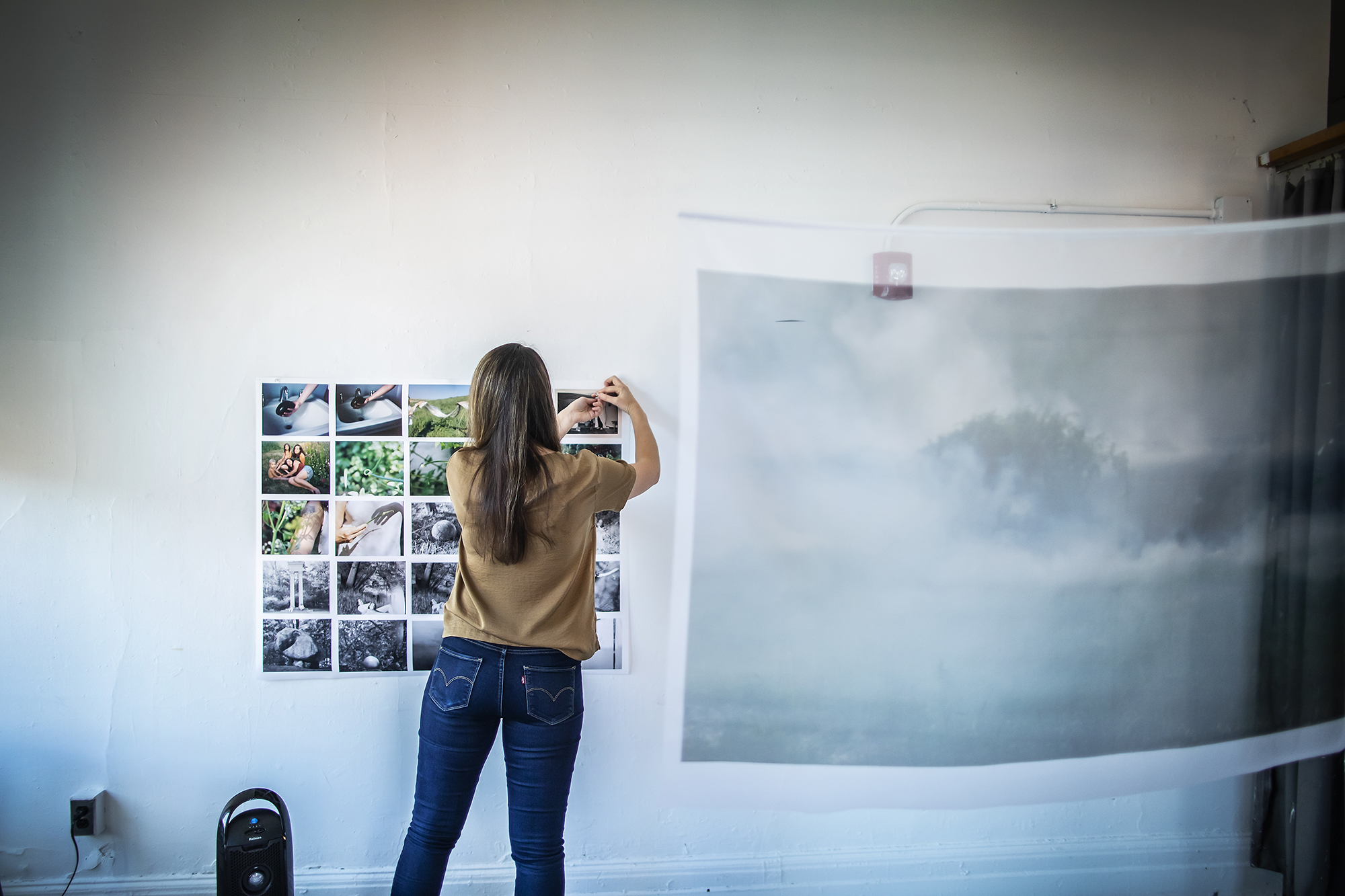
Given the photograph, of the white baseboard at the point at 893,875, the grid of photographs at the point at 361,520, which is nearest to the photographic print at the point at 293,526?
the grid of photographs at the point at 361,520

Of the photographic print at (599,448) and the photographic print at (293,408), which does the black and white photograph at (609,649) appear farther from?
the photographic print at (293,408)

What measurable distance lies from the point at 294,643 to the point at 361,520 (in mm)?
367

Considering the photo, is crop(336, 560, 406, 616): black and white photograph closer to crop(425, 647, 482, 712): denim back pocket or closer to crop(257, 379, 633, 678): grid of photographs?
crop(257, 379, 633, 678): grid of photographs

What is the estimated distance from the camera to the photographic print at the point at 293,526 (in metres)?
1.69

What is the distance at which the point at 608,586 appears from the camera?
1.74m

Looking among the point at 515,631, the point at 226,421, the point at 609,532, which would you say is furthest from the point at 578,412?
the point at 226,421

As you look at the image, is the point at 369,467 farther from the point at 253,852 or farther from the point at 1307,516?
the point at 1307,516

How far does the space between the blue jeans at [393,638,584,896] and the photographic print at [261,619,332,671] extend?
0.48m

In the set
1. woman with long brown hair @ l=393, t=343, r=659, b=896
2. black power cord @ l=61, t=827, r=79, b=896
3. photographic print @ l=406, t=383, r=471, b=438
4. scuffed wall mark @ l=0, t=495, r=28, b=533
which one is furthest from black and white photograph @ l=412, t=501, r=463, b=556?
black power cord @ l=61, t=827, r=79, b=896

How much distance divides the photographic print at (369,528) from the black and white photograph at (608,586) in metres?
0.52

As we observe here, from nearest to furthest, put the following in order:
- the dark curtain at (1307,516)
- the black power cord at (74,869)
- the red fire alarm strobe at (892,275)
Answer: the red fire alarm strobe at (892,275) < the dark curtain at (1307,516) < the black power cord at (74,869)

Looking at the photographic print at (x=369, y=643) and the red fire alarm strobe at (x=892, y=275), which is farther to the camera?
the photographic print at (x=369, y=643)

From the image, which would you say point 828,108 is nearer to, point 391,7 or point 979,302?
point 979,302

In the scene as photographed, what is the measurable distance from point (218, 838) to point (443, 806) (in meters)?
0.58
